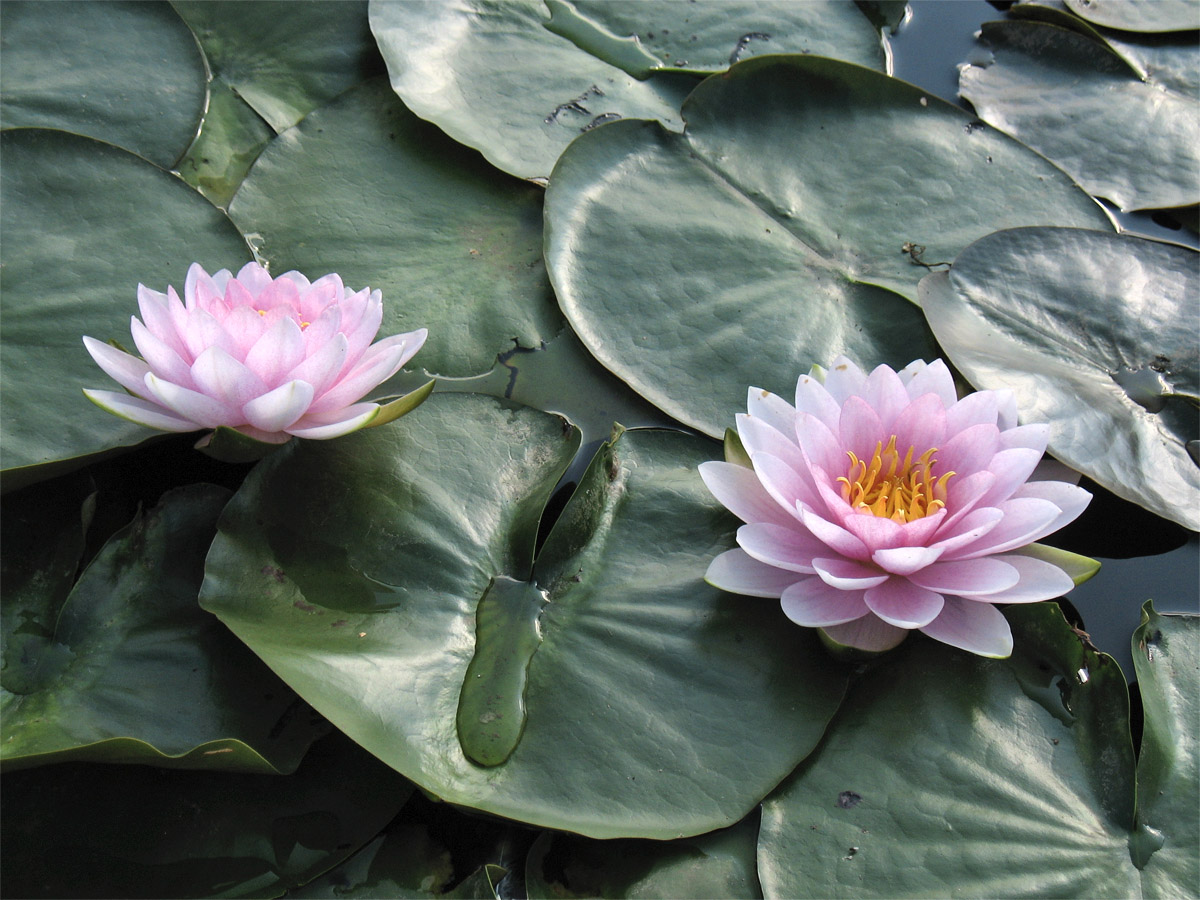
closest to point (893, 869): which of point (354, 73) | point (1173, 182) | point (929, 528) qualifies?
point (929, 528)

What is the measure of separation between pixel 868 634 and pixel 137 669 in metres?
1.08

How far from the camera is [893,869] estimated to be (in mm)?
1111

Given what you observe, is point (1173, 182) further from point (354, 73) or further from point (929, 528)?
point (354, 73)

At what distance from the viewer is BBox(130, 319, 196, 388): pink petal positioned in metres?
1.23

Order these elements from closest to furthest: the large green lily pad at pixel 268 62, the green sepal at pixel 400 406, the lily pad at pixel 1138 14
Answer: the green sepal at pixel 400 406 → the large green lily pad at pixel 268 62 → the lily pad at pixel 1138 14

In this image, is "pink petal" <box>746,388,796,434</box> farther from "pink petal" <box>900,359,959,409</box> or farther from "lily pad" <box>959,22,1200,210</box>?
"lily pad" <box>959,22,1200,210</box>

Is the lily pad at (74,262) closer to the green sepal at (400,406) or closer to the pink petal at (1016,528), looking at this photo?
the green sepal at (400,406)

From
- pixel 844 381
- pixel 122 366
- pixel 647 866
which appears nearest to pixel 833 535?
pixel 844 381

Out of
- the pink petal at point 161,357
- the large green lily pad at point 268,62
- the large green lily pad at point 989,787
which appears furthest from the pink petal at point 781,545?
the large green lily pad at point 268,62

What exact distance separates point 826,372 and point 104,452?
121 cm

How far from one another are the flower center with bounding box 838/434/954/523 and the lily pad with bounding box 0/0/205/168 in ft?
5.14

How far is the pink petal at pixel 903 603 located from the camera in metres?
1.18

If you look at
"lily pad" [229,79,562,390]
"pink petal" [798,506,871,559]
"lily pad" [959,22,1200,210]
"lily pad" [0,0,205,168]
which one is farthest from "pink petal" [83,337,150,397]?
"lily pad" [959,22,1200,210]

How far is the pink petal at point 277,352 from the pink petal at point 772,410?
70 centimetres
